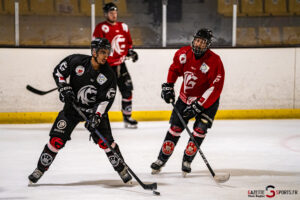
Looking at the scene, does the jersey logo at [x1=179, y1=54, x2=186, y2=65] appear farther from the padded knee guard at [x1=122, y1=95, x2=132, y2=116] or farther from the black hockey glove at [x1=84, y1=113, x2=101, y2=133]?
the padded knee guard at [x1=122, y1=95, x2=132, y2=116]

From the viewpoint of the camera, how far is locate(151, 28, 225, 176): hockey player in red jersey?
4.13 metres

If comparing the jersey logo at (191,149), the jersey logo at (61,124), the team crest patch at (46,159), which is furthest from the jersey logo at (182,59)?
the team crest patch at (46,159)

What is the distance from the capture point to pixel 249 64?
7.03 meters

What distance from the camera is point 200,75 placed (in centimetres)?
419

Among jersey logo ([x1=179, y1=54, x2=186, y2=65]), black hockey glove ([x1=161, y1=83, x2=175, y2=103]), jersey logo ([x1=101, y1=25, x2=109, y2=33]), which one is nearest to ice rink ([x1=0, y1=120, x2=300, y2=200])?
black hockey glove ([x1=161, y1=83, x2=175, y2=103])

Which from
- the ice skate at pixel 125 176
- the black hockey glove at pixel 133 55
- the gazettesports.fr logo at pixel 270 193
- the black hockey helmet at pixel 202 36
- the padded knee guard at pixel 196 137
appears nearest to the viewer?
the gazettesports.fr logo at pixel 270 193

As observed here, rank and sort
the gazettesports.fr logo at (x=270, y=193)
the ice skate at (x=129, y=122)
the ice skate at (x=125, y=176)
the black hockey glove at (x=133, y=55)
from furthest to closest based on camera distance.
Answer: the ice skate at (x=129, y=122) → the black hockey glove at (x=133, y=55) → the ice skate at (x=125, y=176) → the gazettesports.fr logo at (x=270, y=193)

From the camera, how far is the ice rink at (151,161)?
12.1 feet

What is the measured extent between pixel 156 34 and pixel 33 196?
381 centimetres

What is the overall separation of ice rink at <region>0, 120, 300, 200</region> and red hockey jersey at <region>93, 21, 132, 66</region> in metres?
0.76

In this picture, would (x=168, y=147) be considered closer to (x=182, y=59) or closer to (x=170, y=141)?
(x=170, y=141)

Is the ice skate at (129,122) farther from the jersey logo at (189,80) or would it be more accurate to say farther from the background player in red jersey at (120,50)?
the jersey logo at (189,80)

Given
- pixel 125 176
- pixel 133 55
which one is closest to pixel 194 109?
pixel 125 176

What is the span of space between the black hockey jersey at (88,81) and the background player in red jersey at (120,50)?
2.54 metres
